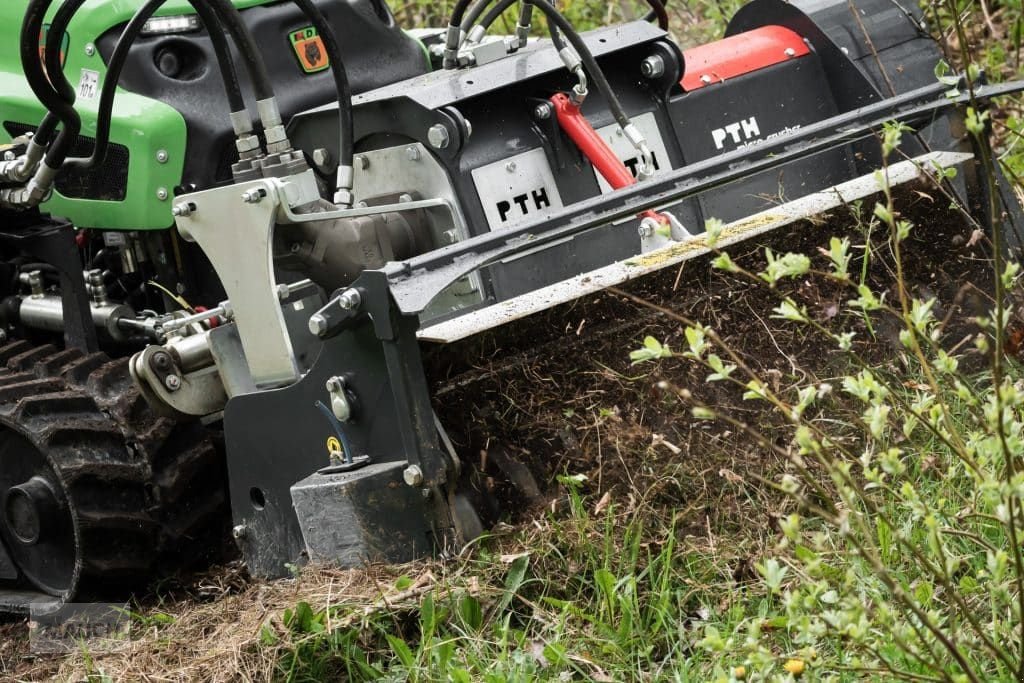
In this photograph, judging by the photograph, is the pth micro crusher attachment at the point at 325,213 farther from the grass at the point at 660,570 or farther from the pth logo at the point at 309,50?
the grass at the point at 660,570

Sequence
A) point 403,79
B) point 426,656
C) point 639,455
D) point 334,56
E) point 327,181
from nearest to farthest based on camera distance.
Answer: point 426,656, point 639,455, point 334,56, point 327,181, point 403,79

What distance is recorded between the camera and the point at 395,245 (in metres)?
3.62

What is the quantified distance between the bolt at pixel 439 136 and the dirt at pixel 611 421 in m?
0.60

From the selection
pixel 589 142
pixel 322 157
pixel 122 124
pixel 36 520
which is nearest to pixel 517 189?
pixel 589 142

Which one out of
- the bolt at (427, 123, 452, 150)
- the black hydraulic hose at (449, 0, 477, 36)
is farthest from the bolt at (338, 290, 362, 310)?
the black hydraulic hose at (449, 0, 477, 36)

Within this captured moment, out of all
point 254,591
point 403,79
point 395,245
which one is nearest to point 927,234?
point 395,245

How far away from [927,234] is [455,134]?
1.27 m

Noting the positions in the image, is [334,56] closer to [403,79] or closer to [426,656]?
[403,79]

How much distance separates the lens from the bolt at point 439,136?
140 inches

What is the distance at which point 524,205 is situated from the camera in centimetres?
377

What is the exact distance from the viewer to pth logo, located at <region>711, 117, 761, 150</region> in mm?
4207

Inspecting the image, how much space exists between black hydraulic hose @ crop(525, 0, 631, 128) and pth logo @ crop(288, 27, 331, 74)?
2.44 feet

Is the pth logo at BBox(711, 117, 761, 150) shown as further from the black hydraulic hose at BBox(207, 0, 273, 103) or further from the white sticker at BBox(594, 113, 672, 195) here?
the black hydraulic hose at BBox(207, 0, 273, 103)

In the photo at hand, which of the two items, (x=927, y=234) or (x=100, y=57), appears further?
(x=100, y=57)
